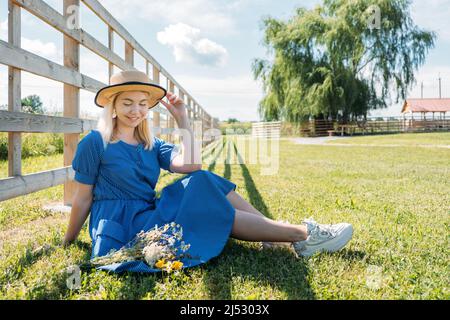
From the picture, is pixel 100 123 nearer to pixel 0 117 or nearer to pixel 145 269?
pixel 0 117

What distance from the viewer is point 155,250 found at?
5.72ft

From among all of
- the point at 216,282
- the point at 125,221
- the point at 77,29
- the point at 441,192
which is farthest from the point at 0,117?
the point at 441,192

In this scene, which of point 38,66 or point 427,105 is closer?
point 38,66

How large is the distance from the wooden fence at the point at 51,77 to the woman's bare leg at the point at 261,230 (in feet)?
4.08

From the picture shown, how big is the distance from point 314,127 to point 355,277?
78.8 feet

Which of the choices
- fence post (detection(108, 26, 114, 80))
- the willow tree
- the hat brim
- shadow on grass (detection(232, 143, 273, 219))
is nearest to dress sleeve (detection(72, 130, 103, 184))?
the hat brim

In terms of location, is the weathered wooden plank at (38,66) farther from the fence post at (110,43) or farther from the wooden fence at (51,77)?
the fence post at (110,43)

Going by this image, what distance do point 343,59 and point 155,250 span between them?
23.2m

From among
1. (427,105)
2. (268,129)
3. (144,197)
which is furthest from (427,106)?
(144,197)

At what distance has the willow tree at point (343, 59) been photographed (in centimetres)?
2236

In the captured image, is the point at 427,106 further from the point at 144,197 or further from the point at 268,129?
the point at 144,197

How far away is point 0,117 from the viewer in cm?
208

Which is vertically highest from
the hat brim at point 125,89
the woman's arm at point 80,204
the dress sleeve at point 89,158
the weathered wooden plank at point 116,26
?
the weathered wooden plank at point 116,26

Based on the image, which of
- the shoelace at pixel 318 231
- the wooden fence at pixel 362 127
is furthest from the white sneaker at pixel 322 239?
the wooden fence at pixel 362 127
